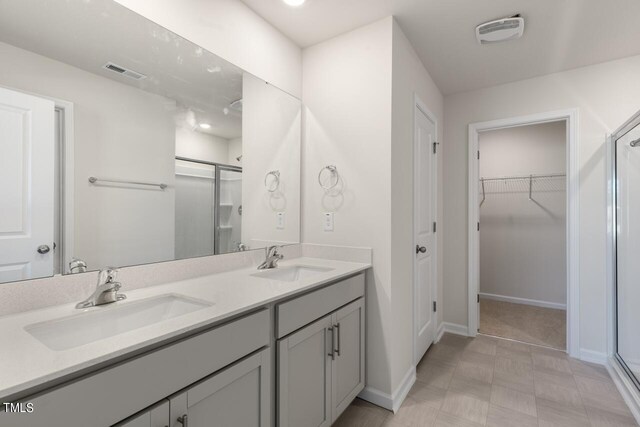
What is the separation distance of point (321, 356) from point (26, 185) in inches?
54.3

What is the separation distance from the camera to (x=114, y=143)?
51.6 inches

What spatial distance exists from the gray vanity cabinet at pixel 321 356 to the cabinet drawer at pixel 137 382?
0.90 feet

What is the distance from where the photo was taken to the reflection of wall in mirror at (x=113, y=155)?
1.13 m

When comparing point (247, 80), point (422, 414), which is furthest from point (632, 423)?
point (247, 80)

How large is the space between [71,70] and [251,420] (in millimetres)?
1500

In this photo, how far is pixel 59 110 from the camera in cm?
115

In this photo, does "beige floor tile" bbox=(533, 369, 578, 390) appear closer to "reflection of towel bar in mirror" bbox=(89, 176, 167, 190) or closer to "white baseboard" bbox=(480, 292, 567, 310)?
"white baseboard" bbox=(480, 292, 567, 310)

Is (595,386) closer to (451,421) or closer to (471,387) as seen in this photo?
(471,387)

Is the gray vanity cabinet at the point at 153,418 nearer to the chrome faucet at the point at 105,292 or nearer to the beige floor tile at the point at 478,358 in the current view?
the chrome faucet at the point at 105,292

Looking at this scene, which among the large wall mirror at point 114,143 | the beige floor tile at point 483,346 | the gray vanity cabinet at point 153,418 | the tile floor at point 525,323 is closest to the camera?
the gray vanity cabinet at point 153,418

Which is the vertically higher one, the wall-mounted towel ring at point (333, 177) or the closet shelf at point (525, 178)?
the closet shelf at point (525, 178)

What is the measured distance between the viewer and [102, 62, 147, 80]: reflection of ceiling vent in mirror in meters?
1.32

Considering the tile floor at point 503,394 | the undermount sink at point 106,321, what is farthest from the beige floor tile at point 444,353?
the undermount sink at point 106,321

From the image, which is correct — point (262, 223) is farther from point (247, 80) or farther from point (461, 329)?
point (461, 329)
